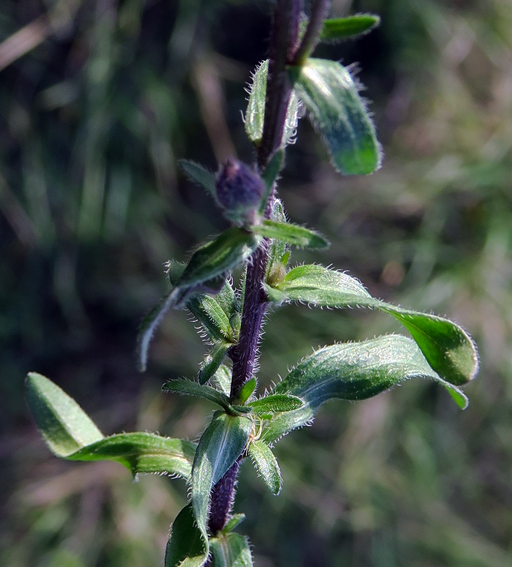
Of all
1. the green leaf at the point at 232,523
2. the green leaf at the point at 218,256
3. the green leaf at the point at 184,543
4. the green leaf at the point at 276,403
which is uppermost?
the green leaf at the point at 218,256

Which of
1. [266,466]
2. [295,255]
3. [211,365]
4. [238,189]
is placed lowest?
[295,255]

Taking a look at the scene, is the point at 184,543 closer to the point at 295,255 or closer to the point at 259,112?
the point at 259,112

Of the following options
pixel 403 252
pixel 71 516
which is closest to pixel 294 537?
pixel 71 516

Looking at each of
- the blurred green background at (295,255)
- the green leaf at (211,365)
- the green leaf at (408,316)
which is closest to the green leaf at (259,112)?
the green leaf at (408,316)

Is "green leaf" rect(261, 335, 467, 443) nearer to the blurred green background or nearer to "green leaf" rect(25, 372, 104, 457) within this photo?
"green leaf" rect(25, 372, 104, 457)

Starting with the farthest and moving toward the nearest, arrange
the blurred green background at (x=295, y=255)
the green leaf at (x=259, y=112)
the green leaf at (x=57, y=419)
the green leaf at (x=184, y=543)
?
the blurred green background at (x=295, y=255)
the green leaf at (x=57, y=419)
the green leaf at (x=184, y=543)
the green leaf at (x=259, y=112)

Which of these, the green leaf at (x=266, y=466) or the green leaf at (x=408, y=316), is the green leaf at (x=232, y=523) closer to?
the green leaf at (x=266, y=466)

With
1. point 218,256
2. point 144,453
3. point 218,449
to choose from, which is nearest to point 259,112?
point 218,256

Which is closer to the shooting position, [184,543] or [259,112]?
[259,112]
